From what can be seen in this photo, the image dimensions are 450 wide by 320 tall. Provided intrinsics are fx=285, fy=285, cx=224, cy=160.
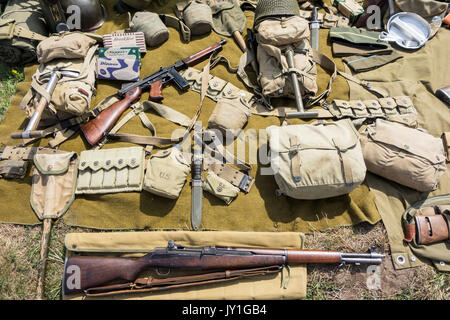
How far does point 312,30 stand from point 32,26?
5.25 m

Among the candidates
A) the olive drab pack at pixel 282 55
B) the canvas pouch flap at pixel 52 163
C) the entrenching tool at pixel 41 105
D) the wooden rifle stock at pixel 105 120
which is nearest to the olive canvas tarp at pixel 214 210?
the canvas pouch flap at pixel 52 163

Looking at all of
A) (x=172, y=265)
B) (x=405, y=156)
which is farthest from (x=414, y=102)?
(x=172, y=265)

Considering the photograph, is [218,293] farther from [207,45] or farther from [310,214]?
[207,45]

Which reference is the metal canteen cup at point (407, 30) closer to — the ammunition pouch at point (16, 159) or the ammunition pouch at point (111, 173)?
the ammunition pouch at point (111, 173)

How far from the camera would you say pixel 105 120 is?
4.55 m

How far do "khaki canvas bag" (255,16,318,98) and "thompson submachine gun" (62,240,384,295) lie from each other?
2597 mm

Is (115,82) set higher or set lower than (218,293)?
higher

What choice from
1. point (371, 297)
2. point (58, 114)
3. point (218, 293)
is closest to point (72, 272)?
point (218, 293)

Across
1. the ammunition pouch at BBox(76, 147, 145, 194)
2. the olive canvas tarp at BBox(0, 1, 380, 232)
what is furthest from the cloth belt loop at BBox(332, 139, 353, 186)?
the ammunition pouch at BBox(76, 147, 145, 194)

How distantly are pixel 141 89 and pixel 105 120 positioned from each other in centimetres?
88

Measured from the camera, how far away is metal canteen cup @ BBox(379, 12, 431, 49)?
18.3ft

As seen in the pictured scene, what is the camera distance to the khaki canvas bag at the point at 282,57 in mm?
4613

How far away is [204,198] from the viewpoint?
13.5ft

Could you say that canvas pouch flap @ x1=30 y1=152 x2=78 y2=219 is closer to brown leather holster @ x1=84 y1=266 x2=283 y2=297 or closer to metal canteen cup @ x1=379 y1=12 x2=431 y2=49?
brown leather holster @ x1=84 y1=266 x2=283 y2=297
